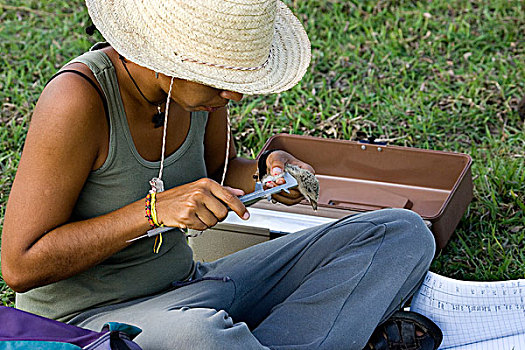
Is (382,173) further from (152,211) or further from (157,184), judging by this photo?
(152,211)

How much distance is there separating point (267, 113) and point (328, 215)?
42.6 inches

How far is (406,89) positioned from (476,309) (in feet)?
5.88

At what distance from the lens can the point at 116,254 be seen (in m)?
1.89

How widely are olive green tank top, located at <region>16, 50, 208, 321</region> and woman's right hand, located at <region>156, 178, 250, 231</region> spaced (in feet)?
0.54

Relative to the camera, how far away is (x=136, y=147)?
73.8 inches

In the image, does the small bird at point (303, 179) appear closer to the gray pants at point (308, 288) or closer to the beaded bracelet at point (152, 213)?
the gray pants at point (308, 288)

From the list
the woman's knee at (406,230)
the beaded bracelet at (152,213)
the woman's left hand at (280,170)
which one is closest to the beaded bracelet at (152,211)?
the beaded bracelet at (152,213)

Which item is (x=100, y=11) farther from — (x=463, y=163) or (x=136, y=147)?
(x=463, y=163)

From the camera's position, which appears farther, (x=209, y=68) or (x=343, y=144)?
(x=343, y=144)

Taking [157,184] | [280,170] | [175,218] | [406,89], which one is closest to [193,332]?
[175,218]

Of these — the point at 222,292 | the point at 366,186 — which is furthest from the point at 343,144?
the point at 222,292

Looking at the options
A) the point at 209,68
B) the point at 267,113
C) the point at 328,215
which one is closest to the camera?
the point at 209,68

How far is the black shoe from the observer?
2.04m

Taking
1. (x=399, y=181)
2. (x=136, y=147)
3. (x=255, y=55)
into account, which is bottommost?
(x=399, y=181)
